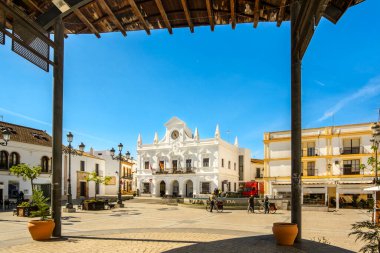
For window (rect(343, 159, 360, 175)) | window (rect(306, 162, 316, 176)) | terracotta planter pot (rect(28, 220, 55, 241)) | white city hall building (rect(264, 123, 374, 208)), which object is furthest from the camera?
window (rect(306, 162, 316, 176))

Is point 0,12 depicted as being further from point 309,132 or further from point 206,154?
point 206,154

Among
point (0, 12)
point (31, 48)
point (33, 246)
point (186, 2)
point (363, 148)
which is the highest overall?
point (186, 2)

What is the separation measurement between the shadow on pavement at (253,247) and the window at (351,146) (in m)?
31.5

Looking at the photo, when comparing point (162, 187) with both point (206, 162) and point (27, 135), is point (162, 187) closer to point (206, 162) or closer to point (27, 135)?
point (206, 162)

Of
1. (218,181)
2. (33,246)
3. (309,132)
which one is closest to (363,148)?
(309,132)

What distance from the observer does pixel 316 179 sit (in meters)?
39.5

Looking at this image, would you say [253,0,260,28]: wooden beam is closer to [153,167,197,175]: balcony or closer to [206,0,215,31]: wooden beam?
[206,0,215,31]: wooden beam

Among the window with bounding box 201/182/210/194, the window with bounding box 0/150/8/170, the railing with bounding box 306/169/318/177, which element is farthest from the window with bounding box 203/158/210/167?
the window with bounding box 0/150/8/170

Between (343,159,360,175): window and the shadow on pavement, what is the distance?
3142cm

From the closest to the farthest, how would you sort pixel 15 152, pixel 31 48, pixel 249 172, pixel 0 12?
pixel 0 12, pixel 31 48, pixel 15 152, pixel 249 172

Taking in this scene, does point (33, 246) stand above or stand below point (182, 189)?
above

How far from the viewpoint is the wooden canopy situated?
8711 millimetres

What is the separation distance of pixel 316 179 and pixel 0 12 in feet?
125

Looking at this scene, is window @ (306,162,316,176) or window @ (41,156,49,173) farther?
window @ (306,162,316,176)
